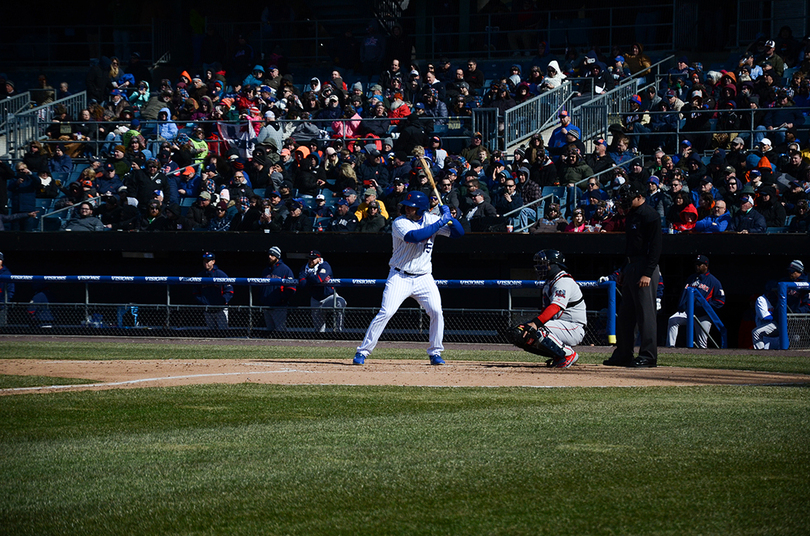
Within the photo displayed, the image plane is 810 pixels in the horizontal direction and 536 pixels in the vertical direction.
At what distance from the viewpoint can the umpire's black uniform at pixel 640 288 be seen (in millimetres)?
10352

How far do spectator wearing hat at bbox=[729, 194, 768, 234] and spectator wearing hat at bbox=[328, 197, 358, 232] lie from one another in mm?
6288

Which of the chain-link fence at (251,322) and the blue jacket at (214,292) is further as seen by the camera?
the blue jacket at (214,292)

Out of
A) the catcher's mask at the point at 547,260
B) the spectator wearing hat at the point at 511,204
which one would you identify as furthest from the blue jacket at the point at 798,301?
the catcher's mask at the point at 547,260

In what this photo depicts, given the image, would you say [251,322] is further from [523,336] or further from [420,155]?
[523,336]

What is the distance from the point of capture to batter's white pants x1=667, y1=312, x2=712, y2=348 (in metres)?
14.7

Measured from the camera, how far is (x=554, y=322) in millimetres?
10680

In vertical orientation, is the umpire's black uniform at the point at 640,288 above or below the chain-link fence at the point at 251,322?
above

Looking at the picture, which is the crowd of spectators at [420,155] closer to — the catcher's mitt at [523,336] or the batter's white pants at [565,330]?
the batter's white pants at [565,330]

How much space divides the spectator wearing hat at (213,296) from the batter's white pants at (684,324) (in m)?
7.10

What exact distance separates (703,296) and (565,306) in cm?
513

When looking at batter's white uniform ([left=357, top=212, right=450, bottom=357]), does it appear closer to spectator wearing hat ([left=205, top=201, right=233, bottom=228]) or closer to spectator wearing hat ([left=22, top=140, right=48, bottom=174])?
spectator wearing hat ([left=205, top=201, right=233, bottom=228])

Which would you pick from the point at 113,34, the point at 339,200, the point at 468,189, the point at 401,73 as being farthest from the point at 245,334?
the point at 113,34

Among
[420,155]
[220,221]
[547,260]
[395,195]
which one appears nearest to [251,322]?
[220,221]

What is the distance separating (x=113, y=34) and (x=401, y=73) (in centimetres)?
1049
